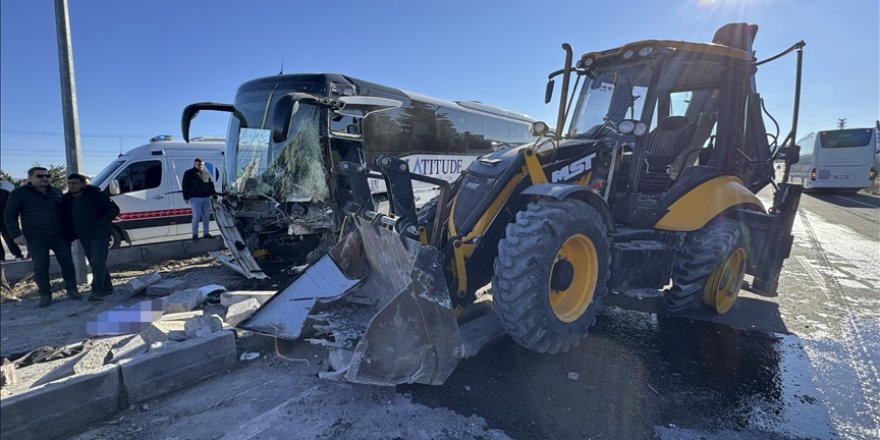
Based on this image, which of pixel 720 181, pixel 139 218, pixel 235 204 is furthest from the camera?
pixel 139 218

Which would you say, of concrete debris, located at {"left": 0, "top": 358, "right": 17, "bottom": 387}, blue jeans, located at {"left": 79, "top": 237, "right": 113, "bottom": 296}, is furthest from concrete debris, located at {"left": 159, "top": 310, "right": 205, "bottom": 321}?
blue jeans, located at {"left": 79, "top": 237, "right": 113, "bottom": 296}

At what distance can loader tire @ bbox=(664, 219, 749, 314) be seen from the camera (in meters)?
4.36

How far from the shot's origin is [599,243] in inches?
141

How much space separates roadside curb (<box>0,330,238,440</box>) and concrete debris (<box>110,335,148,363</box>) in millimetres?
251

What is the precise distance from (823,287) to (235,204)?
923 centimetres

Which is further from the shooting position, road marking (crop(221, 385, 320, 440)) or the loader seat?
the loader seat

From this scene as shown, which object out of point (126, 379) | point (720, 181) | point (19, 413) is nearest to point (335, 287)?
point (126, 379)

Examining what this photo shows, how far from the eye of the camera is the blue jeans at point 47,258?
5504 millimetres

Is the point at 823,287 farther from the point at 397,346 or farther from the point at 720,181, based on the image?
the point at 397,346

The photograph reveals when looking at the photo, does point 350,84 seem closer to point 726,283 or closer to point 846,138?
point 726,283

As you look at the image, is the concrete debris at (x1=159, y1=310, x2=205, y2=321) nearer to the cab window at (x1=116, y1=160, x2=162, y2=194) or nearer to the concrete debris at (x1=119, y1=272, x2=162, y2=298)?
the concrete debris at (x1=119, y1=272, x2=162, y2=298)

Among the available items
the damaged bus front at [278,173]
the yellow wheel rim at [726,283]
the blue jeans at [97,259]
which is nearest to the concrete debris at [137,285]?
the blue jeans at [97,259]

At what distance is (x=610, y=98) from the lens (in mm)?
4648

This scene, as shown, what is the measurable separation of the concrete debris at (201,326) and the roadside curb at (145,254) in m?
4.99
